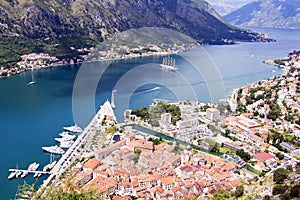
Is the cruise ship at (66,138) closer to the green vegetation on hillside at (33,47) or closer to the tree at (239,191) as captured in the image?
the tree at (239,191)

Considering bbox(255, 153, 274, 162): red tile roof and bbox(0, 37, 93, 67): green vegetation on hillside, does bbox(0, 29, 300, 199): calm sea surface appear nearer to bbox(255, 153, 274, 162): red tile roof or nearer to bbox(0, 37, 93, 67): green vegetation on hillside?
bbox(0, 37, 93, 67): green vegetation on hillside

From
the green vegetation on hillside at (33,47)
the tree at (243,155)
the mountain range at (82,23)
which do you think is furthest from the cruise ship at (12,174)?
the mountain range at (82,23)

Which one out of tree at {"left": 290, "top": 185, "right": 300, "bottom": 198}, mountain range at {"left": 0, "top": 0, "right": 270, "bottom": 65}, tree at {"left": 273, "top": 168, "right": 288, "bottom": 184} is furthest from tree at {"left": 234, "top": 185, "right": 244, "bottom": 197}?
mountain range at {"left": 0, "top": 0, "right": 270, "bottom": 65}

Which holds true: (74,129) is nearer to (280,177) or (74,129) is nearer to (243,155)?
(243,155)

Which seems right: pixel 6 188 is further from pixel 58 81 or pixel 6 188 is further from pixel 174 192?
pixel 58 81

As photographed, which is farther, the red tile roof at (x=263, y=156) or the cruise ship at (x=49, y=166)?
the red tile roof at (x=263, y=156)

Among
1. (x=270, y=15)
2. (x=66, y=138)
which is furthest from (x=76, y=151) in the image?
(x=270, y=15)
